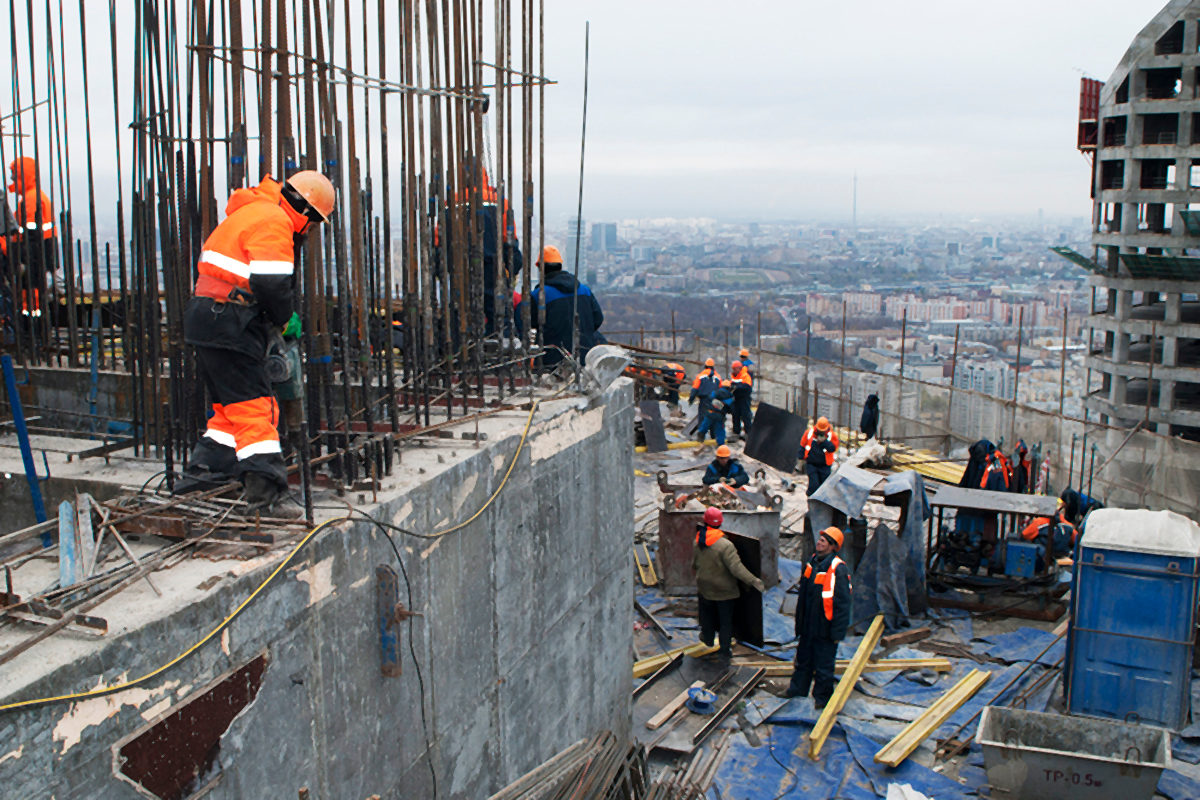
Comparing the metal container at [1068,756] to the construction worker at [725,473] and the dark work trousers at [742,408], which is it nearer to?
the construction worker at [725,473]

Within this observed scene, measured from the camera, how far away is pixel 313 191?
4.74 m

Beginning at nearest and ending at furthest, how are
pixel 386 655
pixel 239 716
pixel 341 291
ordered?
pixel 239 716
pixel 386 655
pixel 341 291

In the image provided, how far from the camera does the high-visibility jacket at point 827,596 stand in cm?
884

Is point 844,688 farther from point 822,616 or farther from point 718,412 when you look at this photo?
point 718,412

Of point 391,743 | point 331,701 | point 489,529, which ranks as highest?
point 489,529

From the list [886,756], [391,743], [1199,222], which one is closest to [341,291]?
[391,743]

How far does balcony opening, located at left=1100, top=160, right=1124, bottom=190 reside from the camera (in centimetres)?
1798

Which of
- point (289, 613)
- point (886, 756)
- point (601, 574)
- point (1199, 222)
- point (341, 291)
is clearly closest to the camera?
point (289, 613)

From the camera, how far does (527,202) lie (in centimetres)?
845

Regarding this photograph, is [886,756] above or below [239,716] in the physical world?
below

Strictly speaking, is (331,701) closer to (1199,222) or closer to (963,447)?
(1199,222)

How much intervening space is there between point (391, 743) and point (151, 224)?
121 inches

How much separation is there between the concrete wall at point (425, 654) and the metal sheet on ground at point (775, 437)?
365 inches

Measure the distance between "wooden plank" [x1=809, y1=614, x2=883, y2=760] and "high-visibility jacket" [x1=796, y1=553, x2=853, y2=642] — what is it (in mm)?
628
